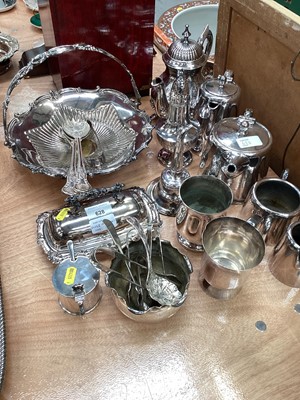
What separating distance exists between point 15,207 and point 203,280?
15.0 inches

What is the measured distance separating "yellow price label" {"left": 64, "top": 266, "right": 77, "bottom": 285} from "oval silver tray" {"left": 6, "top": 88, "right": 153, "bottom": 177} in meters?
0.21

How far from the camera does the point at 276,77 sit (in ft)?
2.59

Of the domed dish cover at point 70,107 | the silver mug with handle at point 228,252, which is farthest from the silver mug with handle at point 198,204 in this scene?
the domed dish cover at point 70,107

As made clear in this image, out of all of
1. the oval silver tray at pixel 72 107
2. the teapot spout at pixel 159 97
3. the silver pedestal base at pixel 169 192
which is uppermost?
the teapot spout at pixel 159 97

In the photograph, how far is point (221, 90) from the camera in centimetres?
77

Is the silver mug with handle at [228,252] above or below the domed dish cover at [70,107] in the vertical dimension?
below

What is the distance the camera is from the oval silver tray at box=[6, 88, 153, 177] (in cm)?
76

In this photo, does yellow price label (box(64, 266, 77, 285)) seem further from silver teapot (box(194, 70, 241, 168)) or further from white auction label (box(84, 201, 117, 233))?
silver teapot (box(194, 70, 241, 168))

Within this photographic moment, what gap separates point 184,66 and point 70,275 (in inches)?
18.3

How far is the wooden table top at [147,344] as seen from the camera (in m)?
0.54

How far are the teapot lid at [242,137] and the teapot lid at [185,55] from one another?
140 millimetres

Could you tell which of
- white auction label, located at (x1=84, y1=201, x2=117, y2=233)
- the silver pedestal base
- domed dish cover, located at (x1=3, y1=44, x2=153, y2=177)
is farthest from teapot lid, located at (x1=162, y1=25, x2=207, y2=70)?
white auction label, located at (x1=84, y1=201, x2=117, y2=233)

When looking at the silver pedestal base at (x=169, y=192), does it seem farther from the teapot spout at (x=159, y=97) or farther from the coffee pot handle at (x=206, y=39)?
the coffee pot handle at (x=206, y=39)

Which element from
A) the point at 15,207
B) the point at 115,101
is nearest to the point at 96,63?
the point at 115,101
